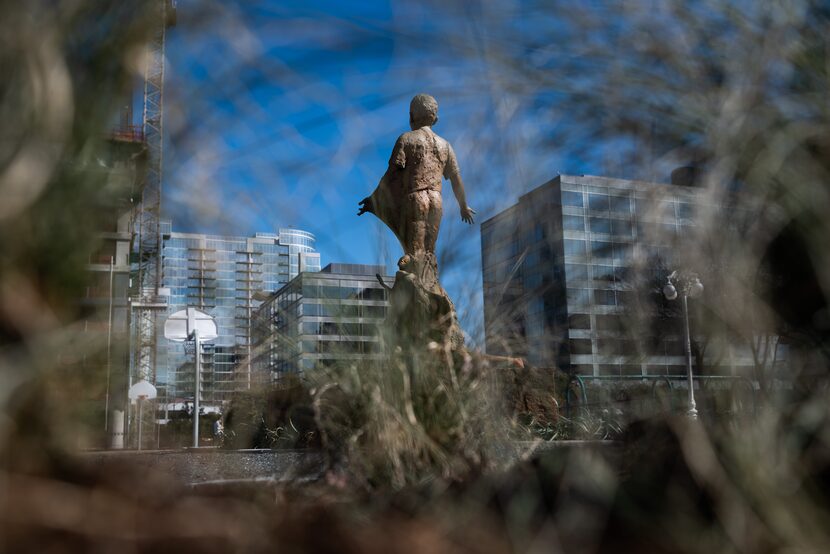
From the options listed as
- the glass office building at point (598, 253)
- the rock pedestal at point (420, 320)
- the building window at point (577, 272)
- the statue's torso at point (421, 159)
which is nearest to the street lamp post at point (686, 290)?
the glass office building at point (598, 253)

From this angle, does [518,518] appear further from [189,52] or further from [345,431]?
[345,431]

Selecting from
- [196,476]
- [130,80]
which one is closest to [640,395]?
[130,80]

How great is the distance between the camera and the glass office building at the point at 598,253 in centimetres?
94

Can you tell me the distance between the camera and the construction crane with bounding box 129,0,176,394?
0.71 meters

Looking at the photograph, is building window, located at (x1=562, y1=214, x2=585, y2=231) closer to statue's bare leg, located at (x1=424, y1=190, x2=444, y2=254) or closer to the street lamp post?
the street lamp post

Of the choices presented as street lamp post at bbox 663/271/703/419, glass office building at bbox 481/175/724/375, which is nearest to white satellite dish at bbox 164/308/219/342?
glass office building at bbox 481/175/724/375

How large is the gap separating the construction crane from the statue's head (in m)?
4.14

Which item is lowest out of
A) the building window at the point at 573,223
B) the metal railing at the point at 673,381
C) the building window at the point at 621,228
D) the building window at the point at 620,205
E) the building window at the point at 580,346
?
the metal railing at the point at 673,381

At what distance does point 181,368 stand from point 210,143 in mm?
599

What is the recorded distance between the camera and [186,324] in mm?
1141

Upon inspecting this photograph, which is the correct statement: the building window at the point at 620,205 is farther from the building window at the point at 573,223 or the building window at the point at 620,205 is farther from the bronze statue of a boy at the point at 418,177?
the bronze statue of a boy at the point at 418,177

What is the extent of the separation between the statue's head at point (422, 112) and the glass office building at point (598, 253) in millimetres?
3744

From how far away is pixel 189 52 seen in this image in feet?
2.45

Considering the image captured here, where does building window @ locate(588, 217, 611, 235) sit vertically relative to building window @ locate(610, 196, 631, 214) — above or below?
below
